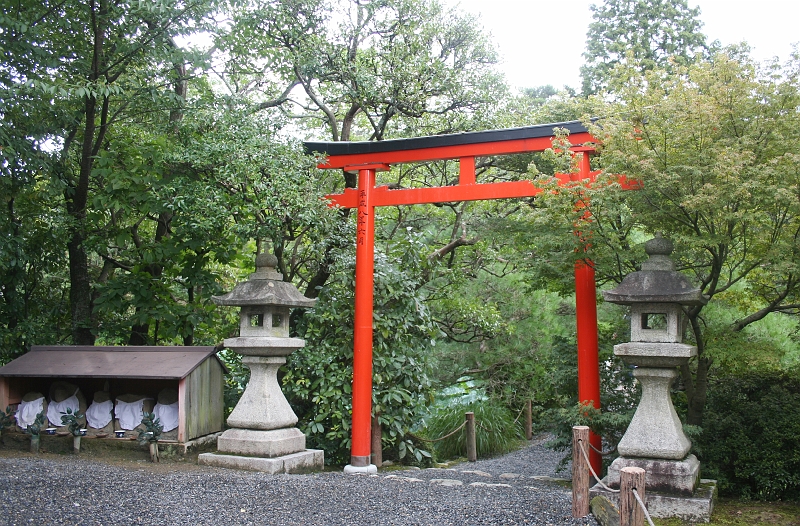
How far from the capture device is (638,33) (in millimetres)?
19531

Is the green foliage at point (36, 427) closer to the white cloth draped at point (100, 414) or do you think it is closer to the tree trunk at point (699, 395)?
the white cloth draped at point (100, 414)

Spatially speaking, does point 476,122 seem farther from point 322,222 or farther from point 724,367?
point 724,367

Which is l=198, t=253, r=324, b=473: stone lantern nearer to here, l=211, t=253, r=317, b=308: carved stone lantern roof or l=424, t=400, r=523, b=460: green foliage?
l=211, t=253, r=317, b=308: carved stone lantern roof

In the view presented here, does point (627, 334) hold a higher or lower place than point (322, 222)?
lower

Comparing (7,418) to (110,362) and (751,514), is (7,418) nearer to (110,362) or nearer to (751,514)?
(110,362)

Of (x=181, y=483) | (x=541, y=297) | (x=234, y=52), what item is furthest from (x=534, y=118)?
(x=181, y=483)

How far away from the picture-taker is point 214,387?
7812 millimetres

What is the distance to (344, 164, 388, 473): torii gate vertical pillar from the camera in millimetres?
7723

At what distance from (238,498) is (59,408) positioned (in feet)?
11.8

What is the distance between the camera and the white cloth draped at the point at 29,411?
309 inches

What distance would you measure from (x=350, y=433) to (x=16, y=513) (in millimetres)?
4046

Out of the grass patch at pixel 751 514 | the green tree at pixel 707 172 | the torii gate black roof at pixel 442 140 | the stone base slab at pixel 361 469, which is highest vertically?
the torii gate black roof at pixel 442 140

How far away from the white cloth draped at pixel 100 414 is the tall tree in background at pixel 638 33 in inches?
611

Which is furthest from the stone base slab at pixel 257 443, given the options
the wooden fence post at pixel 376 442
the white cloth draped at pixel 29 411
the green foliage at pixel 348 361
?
the white cloth draped at pixel 29 411
